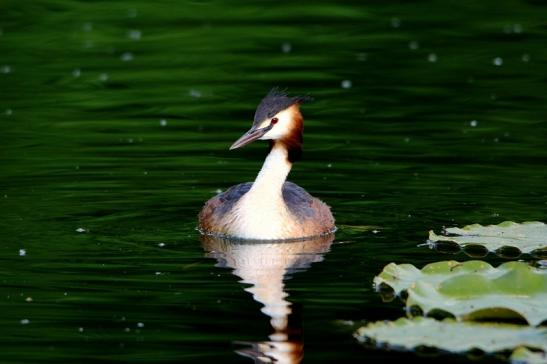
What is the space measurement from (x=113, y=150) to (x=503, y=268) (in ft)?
23.9

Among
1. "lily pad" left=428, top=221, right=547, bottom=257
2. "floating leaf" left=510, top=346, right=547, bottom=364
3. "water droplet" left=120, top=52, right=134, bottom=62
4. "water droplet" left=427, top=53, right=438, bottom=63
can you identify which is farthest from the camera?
"water droplet" left=120, top=52, right=134, bottom=62

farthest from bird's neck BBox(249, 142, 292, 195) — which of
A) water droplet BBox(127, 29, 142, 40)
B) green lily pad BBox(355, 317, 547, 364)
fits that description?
water droplet BBox(127, 29, 142, 40)

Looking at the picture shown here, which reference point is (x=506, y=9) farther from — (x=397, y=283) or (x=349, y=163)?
(x=397, y=283)

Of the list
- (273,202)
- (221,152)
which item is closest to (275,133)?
(273,202)

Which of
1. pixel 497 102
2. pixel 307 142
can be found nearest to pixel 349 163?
pixel 307 142

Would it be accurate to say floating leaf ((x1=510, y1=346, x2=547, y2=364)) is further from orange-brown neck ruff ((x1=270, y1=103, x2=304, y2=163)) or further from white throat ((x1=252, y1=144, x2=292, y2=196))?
orange-brown neck ruff ((x1=270, y1=103, x2=304, y2=163))

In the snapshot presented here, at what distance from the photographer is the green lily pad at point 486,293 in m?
9.48

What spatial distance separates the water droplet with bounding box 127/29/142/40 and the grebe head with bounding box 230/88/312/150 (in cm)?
1032

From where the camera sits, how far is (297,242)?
13.1 metres

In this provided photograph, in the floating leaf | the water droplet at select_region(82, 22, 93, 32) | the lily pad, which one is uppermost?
the water droplet at select_region(82, 22, 93, 32)

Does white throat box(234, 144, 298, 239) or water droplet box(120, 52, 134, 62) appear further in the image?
water droplet box(120, 52, 134, 62)

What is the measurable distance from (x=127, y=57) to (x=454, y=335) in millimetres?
14090

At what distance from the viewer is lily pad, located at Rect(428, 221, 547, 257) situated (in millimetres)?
12008

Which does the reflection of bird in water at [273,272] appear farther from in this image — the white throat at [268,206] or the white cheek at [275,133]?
the white cheek at [275,133]
